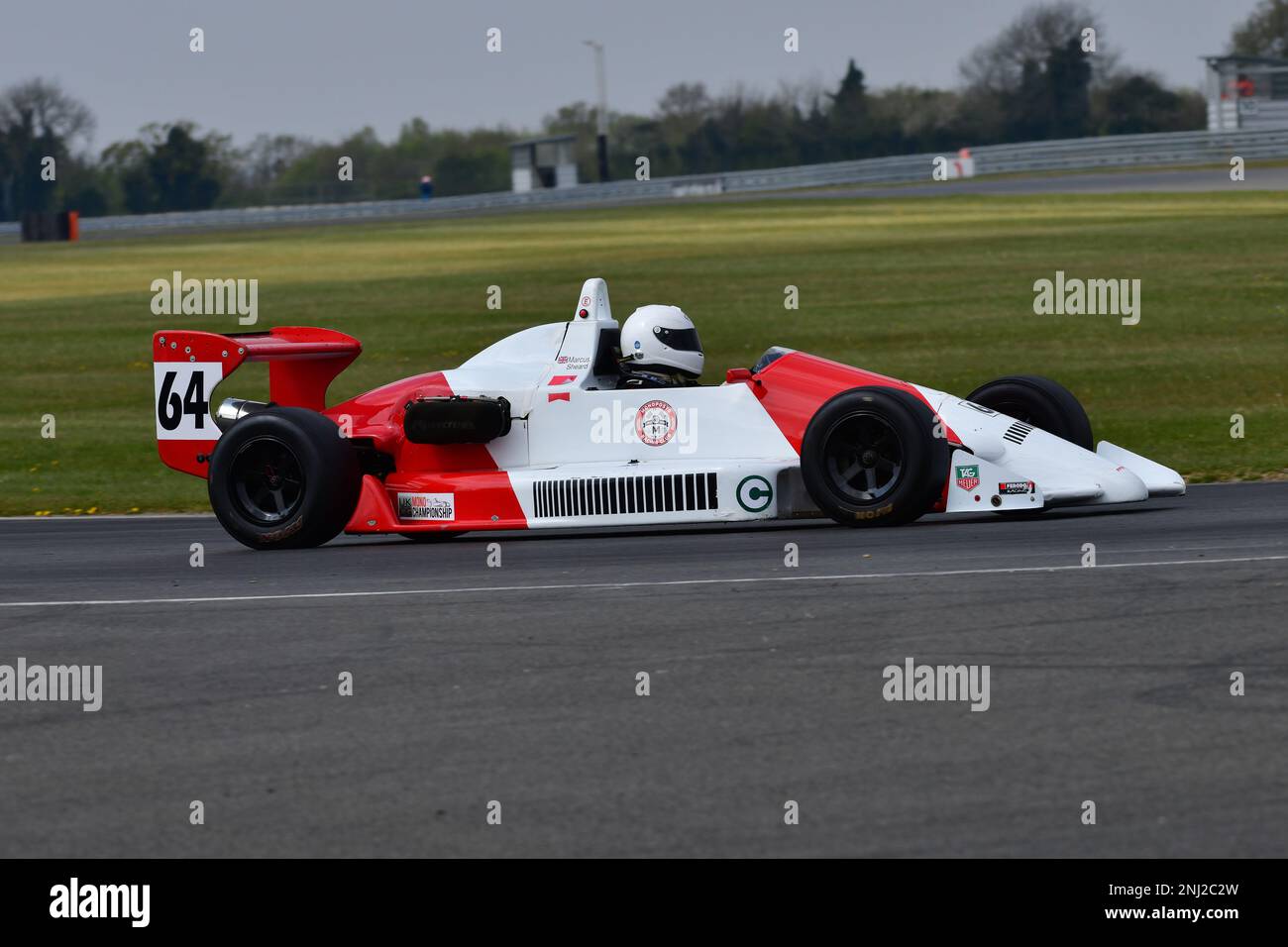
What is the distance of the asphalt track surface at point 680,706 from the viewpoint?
5168 mm

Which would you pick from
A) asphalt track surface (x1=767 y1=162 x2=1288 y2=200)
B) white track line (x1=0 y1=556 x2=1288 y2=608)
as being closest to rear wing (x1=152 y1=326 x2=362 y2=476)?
white track line (x1=0 y1=556 x2=1288 y2=608)

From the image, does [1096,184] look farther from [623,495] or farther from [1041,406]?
[623,495]

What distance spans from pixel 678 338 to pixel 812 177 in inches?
1965

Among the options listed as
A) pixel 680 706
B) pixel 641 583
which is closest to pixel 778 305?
pixel 641 583

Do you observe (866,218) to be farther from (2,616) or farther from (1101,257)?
(2,616)

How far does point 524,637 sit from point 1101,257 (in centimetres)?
2493

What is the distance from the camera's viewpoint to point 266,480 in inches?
439

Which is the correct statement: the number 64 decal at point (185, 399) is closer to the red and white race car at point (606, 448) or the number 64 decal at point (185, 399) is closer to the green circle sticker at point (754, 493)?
the red and white race car at point (606, 448)

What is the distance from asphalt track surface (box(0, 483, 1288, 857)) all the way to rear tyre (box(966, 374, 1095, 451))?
1175 millimetres

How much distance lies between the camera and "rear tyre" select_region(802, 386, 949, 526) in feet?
32.5

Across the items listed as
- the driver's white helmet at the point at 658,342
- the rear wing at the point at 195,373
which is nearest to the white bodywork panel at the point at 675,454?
the driver's white helmet at the point at 658,342

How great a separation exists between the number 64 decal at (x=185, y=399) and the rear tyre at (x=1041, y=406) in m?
4.73
